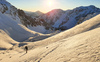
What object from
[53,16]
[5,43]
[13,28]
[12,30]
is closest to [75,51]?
[5,43]

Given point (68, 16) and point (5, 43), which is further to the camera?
point (68, 16)

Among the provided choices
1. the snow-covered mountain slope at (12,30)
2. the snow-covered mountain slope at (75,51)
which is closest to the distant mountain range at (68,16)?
the snow-covered mountain slope at (12,30)

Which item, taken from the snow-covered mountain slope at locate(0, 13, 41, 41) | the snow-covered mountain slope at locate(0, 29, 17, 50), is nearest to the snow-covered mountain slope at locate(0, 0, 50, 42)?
the snow-covered mountain slope at locate(0, 13, 41, 41)

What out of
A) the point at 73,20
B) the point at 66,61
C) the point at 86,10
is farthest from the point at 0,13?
the point at 86,10

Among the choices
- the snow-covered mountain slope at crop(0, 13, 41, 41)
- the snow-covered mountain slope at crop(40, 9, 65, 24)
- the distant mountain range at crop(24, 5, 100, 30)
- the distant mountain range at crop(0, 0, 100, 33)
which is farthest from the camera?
the snow-covered mountain slope at crop(40, 9, 65, 24)

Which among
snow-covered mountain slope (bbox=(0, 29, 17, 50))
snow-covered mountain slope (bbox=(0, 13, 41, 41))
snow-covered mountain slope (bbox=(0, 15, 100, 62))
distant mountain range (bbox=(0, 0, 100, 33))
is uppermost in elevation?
distant mountain range (bbox=(0, 0, 100, 33))

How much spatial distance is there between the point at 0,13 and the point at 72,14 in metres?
102

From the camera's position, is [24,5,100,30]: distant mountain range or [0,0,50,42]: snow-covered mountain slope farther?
[24,5,100,30]: distant mountain range

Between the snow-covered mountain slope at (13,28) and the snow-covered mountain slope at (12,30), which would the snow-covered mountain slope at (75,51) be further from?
the snow-covered mountain slope at (13,28)

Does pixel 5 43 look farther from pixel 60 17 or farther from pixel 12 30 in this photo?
pixel 60 17

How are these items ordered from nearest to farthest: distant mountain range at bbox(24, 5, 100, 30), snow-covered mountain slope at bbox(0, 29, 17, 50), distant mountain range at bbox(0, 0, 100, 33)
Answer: snow-covered mountain slope at bbox(0, 29, 17, 50) → distant mountain range at bbox(0, 0, 100, 33) → distant mountain range at bbox(24, 5, 100, 30)

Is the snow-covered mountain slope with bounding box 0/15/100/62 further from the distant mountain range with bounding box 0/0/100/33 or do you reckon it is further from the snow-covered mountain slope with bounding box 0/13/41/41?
the distant mountain range with bounding box 0/0/100/33

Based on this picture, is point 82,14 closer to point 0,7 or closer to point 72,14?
point 72,14

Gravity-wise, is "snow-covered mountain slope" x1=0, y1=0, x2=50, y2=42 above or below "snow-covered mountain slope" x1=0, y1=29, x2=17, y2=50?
above
